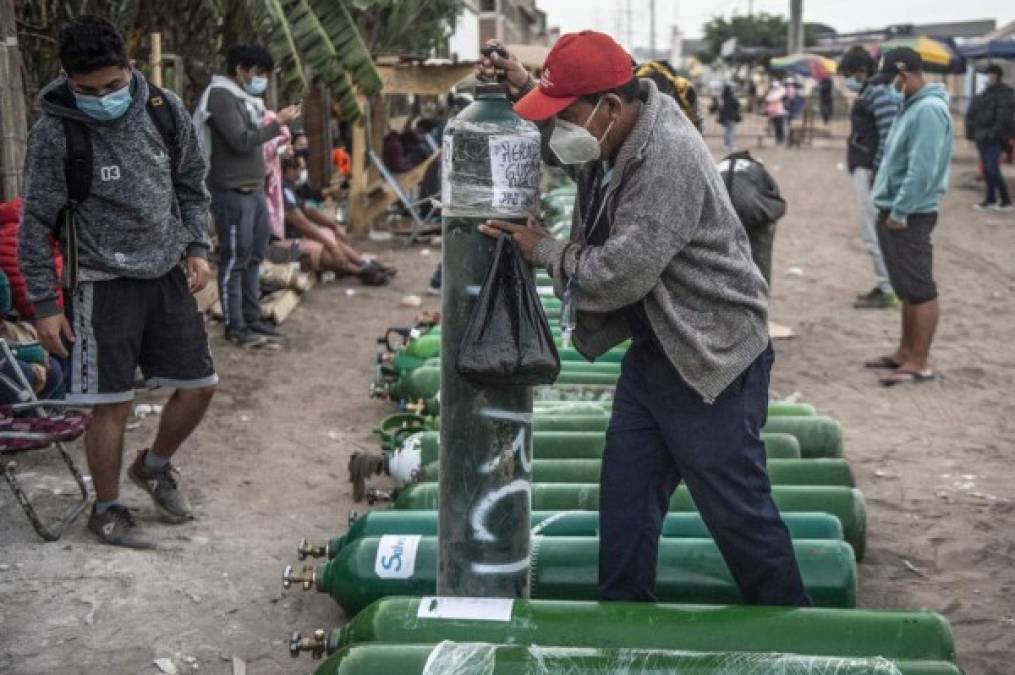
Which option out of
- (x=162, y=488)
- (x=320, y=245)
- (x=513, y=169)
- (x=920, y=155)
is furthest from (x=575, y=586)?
(x=320, y=245)

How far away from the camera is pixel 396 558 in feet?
13.3

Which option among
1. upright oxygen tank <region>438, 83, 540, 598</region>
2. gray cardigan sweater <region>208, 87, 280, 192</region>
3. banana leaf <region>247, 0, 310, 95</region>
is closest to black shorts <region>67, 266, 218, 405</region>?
upright oxygen tank <region>438, 83, 540, 598</region>

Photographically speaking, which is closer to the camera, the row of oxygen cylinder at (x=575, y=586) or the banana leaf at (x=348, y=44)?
the row of oxygen cylinder at (x=575, y=586)

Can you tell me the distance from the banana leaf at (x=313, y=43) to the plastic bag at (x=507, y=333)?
27.5ft

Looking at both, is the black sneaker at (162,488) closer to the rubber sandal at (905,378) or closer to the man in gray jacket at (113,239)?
the man in gray jacket at (113,239)

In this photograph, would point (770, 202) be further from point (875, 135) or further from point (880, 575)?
point (875, 135)

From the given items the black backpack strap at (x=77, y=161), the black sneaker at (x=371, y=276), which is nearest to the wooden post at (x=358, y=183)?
the black sneaker at (x=371, y=276)

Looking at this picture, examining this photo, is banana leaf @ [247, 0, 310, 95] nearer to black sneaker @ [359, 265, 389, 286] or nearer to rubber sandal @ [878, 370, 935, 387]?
black sneaker @ [359, 265, 389, 286]

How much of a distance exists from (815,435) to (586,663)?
2879 mm

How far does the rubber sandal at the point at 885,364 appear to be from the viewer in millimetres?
8430

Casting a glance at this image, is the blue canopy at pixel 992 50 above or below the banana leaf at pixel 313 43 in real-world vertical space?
below

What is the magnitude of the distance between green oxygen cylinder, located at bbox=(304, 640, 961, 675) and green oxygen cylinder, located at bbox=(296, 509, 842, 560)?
1.26 metres

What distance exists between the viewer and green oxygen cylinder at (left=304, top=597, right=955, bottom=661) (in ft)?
10.6

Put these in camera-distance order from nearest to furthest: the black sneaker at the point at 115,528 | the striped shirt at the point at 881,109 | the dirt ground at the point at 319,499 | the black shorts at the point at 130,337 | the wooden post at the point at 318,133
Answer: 1. the dirt ground at the point at 319,499
2. the black shorts at the point at 130,337
3. the black sneaker at the point at 115,528
4. the striped shirt at the point at 881,109
5. the wooden post at the point at 318,133
